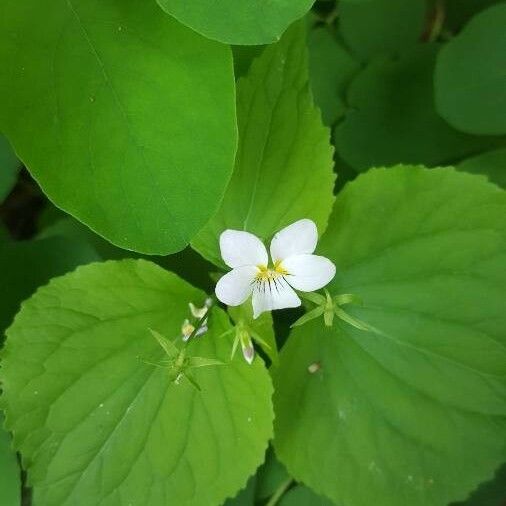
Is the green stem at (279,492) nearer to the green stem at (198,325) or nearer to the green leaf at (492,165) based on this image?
the green stem at (198,325)

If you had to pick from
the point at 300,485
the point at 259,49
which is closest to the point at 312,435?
the point at 300,485

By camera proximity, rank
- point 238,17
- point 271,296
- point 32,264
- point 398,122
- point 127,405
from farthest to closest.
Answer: point 398,122, point 32,264, point 127,405, point 271,296, point 238,17

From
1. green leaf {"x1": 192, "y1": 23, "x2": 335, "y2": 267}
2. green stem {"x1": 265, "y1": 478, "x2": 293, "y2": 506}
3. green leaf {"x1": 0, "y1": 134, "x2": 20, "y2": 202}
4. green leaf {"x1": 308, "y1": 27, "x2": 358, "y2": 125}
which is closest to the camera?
green leaf {"x1": 192, "y1": 23, "x2": 335, "y2": 267}

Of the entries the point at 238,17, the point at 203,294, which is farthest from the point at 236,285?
the point at 238,17

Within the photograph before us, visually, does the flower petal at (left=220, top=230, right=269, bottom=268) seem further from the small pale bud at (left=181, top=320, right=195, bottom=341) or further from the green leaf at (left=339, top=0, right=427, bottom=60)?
the green leaf at (left=339, top=0, right=427, bottom=60)

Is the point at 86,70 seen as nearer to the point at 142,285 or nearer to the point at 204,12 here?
the point at 204,12

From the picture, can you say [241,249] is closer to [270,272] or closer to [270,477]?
[270,272]

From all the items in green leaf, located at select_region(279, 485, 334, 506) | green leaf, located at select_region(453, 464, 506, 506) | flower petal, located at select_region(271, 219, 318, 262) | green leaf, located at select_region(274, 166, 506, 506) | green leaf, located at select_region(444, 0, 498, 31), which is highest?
flower petal, located at select_region(271, 219, 318, 262)

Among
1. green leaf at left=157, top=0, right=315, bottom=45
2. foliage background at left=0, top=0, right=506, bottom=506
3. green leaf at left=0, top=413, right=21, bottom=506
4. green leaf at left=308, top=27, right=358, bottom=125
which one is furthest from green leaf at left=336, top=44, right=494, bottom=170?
green leaf at left=0, top=413, right=21, bottom=506

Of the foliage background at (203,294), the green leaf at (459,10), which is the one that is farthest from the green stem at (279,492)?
the green leaf at (459,10)
